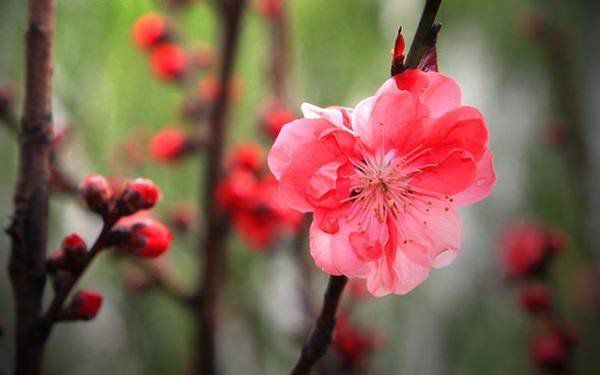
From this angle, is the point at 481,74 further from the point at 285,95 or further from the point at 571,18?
the point at 285,95

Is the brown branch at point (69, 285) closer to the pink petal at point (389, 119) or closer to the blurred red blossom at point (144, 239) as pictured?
the blurred red blossom at point (144, 239)

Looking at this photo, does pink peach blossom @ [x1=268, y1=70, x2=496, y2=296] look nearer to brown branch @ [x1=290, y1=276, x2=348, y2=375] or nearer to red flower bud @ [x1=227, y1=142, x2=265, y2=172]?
brown branch @ [x1=290, y1=276, x2=348, y2=375]

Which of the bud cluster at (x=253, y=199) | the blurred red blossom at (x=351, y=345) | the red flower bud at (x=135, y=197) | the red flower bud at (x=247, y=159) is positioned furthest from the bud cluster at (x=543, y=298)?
the red flower bud at (x=135, y=197)

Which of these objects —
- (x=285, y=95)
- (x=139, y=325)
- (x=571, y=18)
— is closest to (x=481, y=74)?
(x=571, y=18)

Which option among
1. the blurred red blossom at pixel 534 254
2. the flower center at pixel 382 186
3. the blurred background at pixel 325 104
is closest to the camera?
the flower center at pixel 382 186

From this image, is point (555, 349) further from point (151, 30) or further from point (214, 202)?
point (151, 30)

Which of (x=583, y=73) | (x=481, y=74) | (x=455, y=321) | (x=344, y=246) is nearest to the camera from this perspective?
(x=344, y=246)
